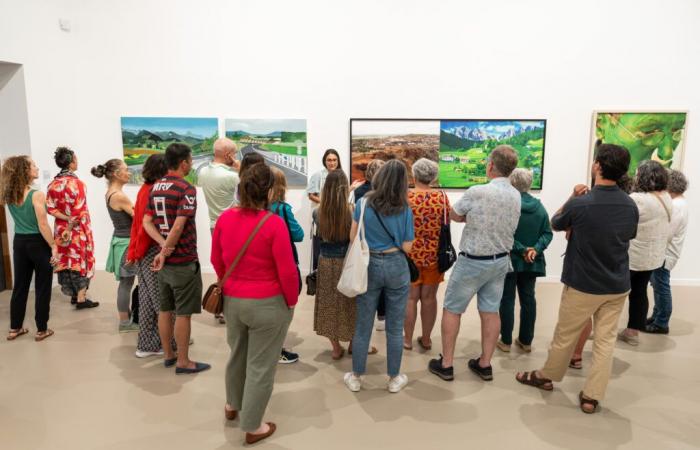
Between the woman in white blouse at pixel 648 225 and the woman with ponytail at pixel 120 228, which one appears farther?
the woman with ponytail at pixel 120 228

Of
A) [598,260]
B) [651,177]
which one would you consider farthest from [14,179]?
[651,177]

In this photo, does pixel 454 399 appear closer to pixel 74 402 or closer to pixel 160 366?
pixel 160 366

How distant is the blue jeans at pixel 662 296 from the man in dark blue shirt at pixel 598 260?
74.4 inches

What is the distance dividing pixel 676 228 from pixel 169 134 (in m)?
6.08

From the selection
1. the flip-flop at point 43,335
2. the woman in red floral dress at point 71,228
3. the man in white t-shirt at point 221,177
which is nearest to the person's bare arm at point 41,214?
the woman in red floral dress at point 71,228

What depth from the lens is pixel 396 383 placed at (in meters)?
3.31

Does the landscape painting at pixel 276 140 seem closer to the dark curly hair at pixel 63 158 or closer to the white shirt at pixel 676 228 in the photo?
the dark curly hair at pixel 63 158

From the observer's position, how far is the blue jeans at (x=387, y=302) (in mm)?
3066

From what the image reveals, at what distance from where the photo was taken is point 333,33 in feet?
19.4

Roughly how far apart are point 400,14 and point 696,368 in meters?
5.00

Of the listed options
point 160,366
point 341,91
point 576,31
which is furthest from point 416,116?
point 160,366

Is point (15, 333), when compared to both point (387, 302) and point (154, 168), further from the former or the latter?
point (387, 302)

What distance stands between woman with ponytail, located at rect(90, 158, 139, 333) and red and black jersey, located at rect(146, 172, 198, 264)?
3.35 feet

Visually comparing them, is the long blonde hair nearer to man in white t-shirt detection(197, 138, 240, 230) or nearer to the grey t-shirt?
man in white t-shirt detection(197, 138, 240, 230)
